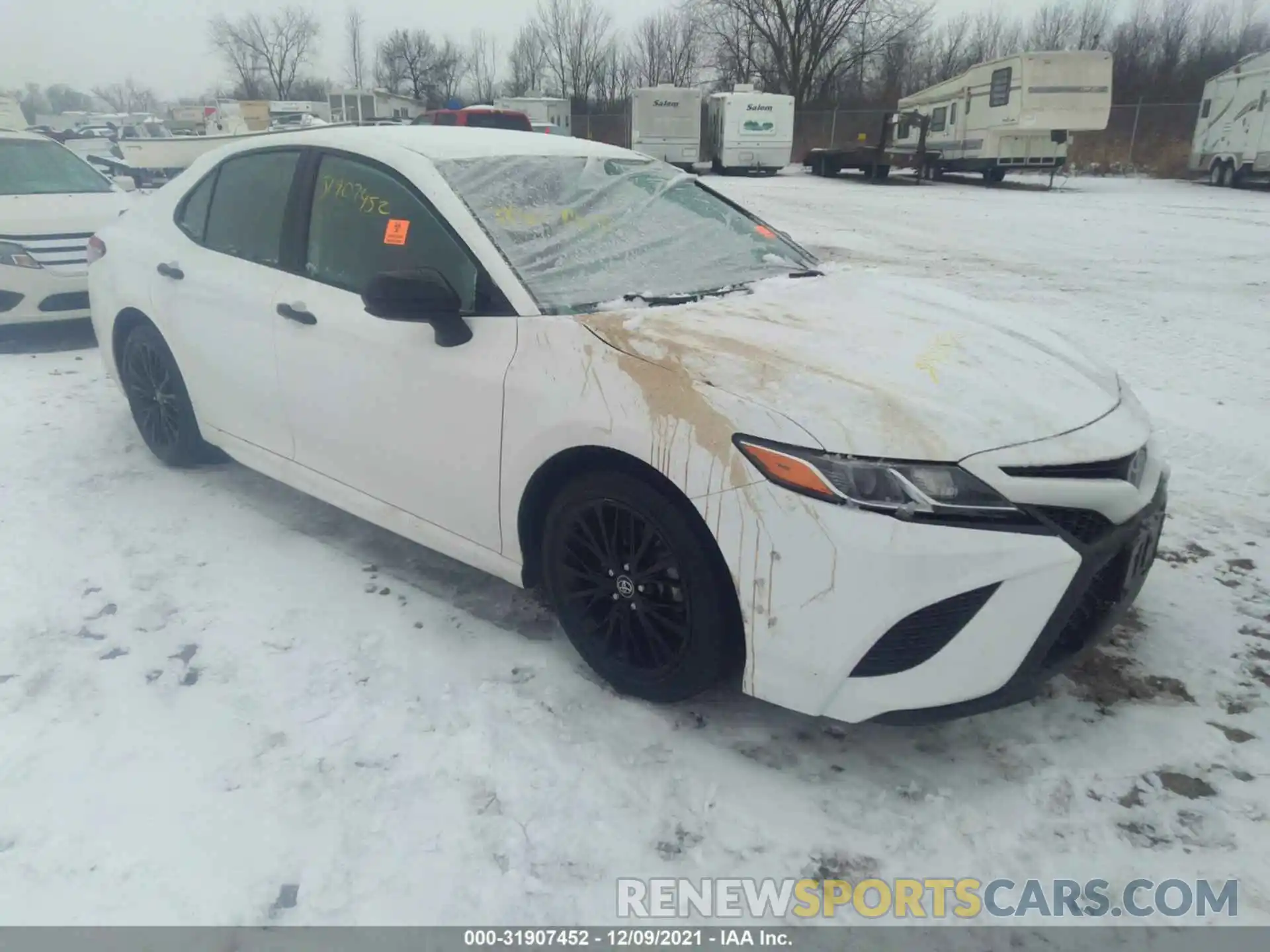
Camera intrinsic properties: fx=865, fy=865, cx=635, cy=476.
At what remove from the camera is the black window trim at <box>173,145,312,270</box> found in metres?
3.50

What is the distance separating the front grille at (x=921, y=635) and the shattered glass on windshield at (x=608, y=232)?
133 cm

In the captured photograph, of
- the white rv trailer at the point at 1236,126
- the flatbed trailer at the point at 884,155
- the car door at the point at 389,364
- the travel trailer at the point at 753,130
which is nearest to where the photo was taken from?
the car door at the point at 389,364

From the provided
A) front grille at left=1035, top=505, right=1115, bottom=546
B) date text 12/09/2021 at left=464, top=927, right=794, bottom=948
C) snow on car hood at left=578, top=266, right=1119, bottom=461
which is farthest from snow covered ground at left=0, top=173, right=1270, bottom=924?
front grille at left=1035, top=505, right=1115, bottom=546

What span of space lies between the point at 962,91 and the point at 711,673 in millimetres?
25362

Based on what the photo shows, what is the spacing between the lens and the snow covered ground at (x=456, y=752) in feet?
6.88

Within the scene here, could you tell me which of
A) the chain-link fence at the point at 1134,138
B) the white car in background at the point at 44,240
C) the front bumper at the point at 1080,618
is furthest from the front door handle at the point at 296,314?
the chain-link fence at the point at 1134,138

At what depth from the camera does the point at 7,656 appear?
9.50 ft

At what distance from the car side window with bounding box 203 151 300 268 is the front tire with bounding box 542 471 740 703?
1.87 meters

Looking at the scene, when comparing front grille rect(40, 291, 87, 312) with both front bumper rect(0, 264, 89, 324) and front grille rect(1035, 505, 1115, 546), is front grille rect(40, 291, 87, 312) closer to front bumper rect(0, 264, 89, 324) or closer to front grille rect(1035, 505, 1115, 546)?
front bumper rect(0, 264, 89, 324)

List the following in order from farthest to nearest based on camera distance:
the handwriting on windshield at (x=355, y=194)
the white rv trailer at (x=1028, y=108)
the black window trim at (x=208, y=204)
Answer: the white rv trailer at (x=1028, y=108), the black window trim at (x=208, y=204), the handwriting on windshield at (x=355, y=194)

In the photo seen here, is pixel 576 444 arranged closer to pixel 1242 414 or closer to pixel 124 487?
pixel 124 487

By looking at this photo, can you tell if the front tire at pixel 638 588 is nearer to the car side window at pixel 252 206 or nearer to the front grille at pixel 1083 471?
the front grille at pixel 1083 471

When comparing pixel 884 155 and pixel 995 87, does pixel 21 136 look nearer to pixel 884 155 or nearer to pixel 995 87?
pixel 995 87

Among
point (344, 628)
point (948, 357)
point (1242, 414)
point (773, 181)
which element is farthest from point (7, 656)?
point (773, 181)
